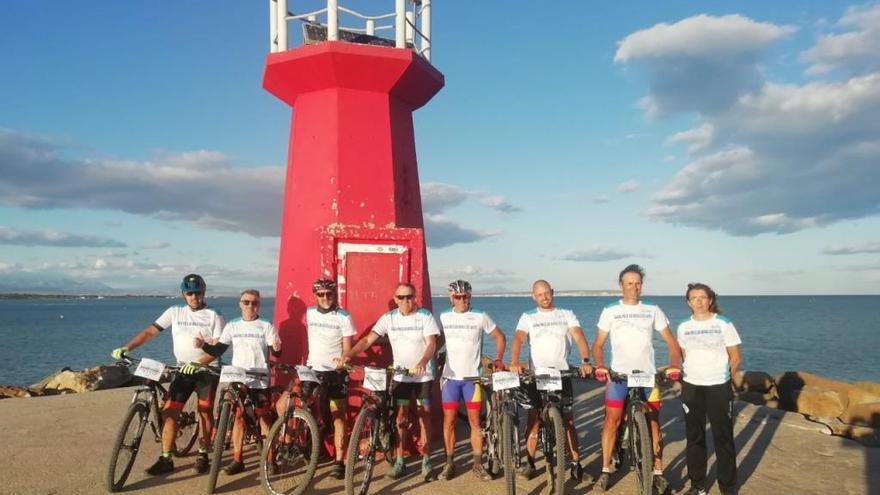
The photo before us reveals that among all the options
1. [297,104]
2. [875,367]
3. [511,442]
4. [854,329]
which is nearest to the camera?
[511,442]

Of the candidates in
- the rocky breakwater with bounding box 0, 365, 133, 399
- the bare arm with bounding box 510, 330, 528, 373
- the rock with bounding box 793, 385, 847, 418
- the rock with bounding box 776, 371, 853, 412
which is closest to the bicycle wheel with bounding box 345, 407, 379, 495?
the bare arm with bounding box 510, 330, 528, 373

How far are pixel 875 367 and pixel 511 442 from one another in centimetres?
3700

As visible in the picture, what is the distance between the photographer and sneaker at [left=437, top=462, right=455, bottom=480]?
5.85 metres

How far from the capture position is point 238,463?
5.90 m

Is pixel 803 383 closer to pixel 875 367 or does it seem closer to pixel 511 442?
pixel 511 442

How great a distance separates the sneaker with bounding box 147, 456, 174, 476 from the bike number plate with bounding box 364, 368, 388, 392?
213 cm

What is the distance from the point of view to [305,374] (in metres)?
5.74

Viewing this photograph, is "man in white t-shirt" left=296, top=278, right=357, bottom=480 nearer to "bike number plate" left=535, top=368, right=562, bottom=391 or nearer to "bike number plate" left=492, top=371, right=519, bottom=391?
"bike number plate" left=492, top=371, right=519, bottom=391

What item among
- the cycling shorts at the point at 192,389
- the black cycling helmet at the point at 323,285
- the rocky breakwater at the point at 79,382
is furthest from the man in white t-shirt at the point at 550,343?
the rocky breakwater at the point at 79,382

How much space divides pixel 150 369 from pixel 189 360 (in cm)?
49

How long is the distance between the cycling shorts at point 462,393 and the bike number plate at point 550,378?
0.63m

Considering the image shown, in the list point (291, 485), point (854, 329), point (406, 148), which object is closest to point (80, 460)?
point (291, 485)

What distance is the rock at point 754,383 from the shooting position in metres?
15.0

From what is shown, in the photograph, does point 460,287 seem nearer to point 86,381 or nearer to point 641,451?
point 641,451
